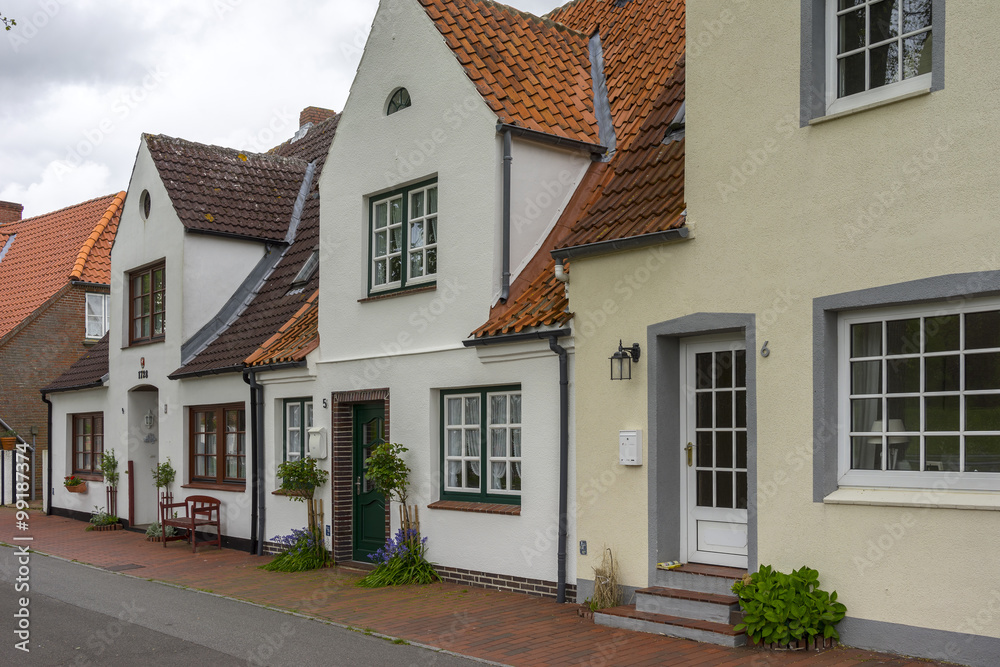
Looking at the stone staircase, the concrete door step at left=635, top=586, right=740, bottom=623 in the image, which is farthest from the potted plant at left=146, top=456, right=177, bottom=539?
the concrete door step at left=635, top=586, right=740, bottom=623

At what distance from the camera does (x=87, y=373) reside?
2234 centimetres

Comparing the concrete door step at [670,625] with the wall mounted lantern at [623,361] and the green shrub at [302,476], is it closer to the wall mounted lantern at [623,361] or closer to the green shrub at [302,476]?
the wall mounted lantern at [623,361]

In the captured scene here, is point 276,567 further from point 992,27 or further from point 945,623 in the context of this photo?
point 992,27

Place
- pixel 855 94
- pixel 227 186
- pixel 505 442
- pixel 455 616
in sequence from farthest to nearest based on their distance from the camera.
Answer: pixel 227 186, pixel 505 442, pixel 455 616, pixel 855 94

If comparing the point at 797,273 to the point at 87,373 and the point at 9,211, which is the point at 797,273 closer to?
the point at 87,373

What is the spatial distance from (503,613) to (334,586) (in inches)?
120

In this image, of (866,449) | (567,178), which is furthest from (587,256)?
(866,449)

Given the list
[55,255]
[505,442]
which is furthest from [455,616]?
[55,255]

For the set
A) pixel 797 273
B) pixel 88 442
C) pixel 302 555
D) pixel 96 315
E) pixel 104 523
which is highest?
pixel 96 315

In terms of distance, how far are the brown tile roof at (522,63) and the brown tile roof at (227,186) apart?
23.8 feet

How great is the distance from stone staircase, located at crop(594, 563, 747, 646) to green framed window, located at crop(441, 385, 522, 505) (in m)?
2.52

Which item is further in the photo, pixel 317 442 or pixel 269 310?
pixel 269 310

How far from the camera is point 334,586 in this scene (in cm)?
1236

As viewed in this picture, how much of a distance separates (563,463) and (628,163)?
3341mm
